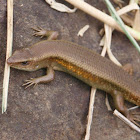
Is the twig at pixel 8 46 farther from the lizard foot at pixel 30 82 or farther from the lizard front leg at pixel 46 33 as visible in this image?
the lizard front leg at pixel 46 33

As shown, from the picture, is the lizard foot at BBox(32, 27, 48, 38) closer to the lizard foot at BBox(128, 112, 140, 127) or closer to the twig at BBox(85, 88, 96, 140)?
the twig at BBox(85, 88, 96, 140)

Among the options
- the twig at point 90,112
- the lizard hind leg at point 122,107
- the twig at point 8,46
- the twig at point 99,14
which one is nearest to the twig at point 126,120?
the lizard hind leg at point 122,107

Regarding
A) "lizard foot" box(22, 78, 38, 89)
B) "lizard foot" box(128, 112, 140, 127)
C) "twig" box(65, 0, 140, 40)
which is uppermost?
"twig" box(65, 0, 140, 40)

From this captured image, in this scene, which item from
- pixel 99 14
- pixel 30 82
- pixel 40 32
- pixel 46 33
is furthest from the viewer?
pixel 99 14

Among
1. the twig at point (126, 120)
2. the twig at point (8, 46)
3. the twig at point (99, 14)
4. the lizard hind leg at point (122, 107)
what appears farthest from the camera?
the twig at point (99, 14)

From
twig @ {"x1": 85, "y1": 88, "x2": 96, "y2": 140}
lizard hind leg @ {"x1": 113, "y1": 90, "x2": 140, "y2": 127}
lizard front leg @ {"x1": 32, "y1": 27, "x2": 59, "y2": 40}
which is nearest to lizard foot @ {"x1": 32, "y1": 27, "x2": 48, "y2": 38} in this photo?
lizard front leg @ {"x1": 32, "y1": 27, "x2": 59, "y2": 40}

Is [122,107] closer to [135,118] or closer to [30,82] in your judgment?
A: [135,118]

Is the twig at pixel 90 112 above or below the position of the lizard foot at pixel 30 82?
below

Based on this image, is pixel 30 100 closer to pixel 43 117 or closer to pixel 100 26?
pixel 43 117

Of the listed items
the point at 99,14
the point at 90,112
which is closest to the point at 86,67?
the point at 90,112
